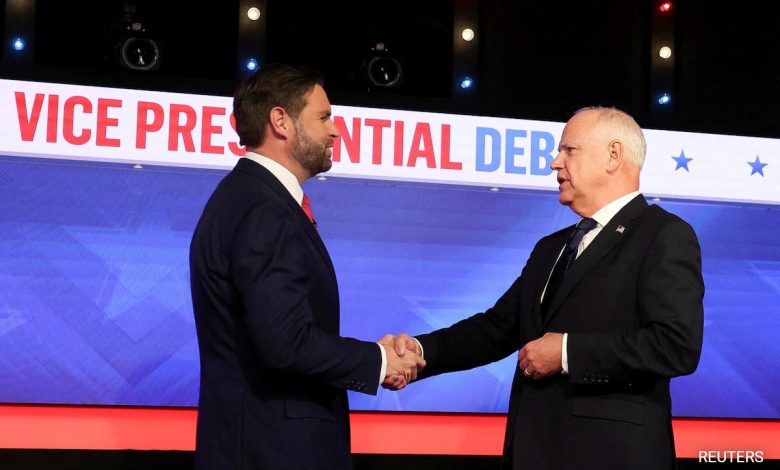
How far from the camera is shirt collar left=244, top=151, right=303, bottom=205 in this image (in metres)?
2.29

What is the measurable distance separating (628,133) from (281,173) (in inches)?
36.5

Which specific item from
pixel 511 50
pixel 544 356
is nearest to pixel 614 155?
pixel 544 356

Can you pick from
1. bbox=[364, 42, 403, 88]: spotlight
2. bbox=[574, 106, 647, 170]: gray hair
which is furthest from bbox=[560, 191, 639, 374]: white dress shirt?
bbox=[364, 42, 403, 88]: spotlight

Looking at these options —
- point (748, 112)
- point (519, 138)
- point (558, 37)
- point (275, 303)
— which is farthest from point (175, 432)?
point (748, 112)

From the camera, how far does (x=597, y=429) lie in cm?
229

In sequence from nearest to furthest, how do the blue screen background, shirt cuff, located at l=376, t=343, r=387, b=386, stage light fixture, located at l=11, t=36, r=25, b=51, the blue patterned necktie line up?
shirt cuff, located at l=376, t=343, r=387, b=386 → the blue patterned necktie → the blue screen background → stage light fixture, located at l=11, t=36, r=25, b=51

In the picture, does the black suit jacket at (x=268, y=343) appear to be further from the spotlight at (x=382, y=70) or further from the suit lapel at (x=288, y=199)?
the spotlight at (x=382, y=70)

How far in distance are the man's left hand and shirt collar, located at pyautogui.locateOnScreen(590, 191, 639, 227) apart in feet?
1.25

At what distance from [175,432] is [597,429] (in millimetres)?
2454

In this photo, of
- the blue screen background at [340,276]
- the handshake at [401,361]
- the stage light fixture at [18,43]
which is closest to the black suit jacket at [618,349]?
the handshake at [401,361]

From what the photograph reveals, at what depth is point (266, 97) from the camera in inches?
92.0

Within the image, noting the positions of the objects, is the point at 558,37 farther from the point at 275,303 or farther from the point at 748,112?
the point at 275,303

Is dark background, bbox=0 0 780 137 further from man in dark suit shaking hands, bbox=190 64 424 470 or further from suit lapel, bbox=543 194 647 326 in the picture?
man in dark suit shaking hands, bbox=190 64 424 470

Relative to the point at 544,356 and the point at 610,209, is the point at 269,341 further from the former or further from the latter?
the point at 610,209
